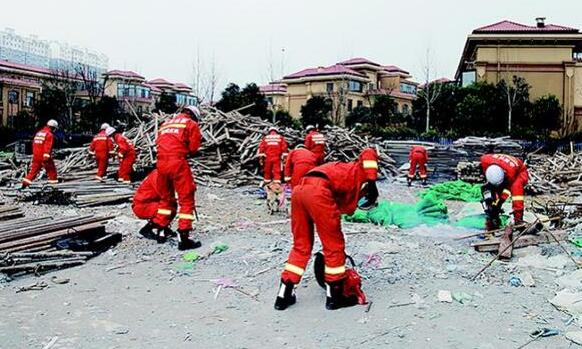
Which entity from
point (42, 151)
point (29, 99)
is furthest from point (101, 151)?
point (29, 99)

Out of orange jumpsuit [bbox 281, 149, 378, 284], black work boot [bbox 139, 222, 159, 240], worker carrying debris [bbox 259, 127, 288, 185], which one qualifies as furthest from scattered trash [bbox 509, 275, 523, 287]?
worker carrying debris [bbox 259, 127, 288, 185]

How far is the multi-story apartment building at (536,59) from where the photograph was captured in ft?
110

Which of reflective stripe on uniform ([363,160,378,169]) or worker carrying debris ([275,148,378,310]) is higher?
reflective stripe on uniform ([363,160,378,169])

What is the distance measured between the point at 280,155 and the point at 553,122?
21780mm

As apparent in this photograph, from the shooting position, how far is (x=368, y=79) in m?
47.1

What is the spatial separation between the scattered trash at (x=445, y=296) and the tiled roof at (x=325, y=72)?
130 feet

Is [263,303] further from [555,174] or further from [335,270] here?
[555,174]

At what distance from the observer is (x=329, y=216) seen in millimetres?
4973

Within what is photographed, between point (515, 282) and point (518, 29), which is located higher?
point (518, 29)

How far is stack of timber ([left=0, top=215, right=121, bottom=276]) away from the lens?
21.4 ft

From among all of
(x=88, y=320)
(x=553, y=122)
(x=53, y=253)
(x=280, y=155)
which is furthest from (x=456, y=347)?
(x=553, y=122)

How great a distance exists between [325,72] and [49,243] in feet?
130

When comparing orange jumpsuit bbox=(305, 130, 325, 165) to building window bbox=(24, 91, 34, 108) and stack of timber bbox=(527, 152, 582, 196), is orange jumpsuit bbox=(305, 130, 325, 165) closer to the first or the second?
stack of timber bbox=(527, 152, 582, 196)

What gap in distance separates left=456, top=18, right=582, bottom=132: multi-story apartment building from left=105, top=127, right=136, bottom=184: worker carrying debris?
25514 mm
